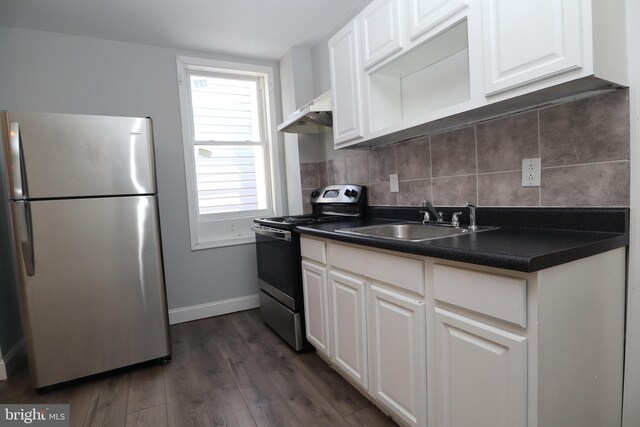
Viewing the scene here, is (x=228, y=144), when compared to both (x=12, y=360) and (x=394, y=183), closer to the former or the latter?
(x=394, y=183)

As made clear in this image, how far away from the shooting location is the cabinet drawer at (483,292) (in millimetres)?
914

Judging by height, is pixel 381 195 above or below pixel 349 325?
above

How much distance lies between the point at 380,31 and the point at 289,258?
4.61 feet

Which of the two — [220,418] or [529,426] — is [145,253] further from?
[529,426]

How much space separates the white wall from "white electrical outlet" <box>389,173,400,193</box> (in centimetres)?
151

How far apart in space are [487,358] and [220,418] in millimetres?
1291

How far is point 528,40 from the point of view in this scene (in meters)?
1.10

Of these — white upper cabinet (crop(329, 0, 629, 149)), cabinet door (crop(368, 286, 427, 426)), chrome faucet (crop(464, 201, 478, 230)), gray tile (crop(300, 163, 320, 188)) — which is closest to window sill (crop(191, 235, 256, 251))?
gray tile (crop(300, 163, 320, 188))

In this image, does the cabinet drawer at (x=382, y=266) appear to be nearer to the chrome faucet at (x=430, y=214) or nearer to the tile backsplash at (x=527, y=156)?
the chrome faucet at (x=430, y=214)

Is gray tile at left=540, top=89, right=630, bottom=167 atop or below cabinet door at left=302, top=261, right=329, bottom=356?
atop

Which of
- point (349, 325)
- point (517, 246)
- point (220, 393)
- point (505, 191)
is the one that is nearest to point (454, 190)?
point (505, 191)

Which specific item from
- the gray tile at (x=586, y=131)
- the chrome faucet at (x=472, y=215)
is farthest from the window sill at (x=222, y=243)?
the gray tile at (x=586, y=131)

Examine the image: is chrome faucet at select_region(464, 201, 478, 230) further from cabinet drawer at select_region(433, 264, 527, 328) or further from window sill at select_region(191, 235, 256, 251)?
window sill at select_region(191, 235, 256, 251)

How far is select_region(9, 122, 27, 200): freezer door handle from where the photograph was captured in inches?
70.2
